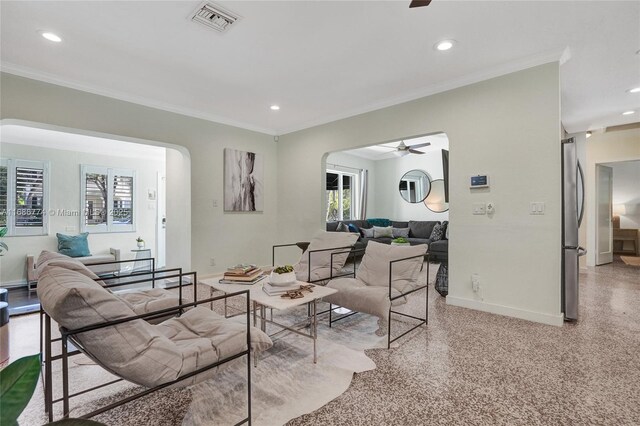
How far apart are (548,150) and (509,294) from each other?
1.51 metres

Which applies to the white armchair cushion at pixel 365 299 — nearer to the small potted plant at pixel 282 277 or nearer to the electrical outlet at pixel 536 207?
the small potted plant at pixel 282 277

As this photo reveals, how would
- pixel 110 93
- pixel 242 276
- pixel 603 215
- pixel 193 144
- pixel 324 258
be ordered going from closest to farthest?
pixel 242 276
pixel 324 258
pixel 110 93
pixel 193 144
pixel 603 215

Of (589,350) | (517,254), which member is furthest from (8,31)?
(589,350)

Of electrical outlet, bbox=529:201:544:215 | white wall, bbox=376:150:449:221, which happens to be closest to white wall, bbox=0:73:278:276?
electrical outlet, bbox=529:201:544:215

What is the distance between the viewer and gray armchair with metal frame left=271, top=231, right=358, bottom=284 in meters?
3.26

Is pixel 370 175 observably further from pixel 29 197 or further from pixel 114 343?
pixel 114 343

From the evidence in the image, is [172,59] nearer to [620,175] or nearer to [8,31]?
[8,31]

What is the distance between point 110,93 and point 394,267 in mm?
3960

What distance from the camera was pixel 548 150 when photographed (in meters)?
2.98

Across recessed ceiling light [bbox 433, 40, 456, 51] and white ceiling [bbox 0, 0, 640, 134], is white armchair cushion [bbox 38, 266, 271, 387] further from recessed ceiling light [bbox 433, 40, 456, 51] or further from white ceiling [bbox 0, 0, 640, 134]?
recessed ceiling light [bbox 433, 40, 456, 51]

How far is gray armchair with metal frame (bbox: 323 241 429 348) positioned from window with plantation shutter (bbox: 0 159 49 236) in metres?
5.92

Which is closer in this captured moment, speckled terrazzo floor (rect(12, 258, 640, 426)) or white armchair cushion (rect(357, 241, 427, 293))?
speckled terrazzo floor (rect(12, 258, 640, 426))

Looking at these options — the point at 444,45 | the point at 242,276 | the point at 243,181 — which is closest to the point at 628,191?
the point at 444,45

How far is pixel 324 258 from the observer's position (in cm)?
349
